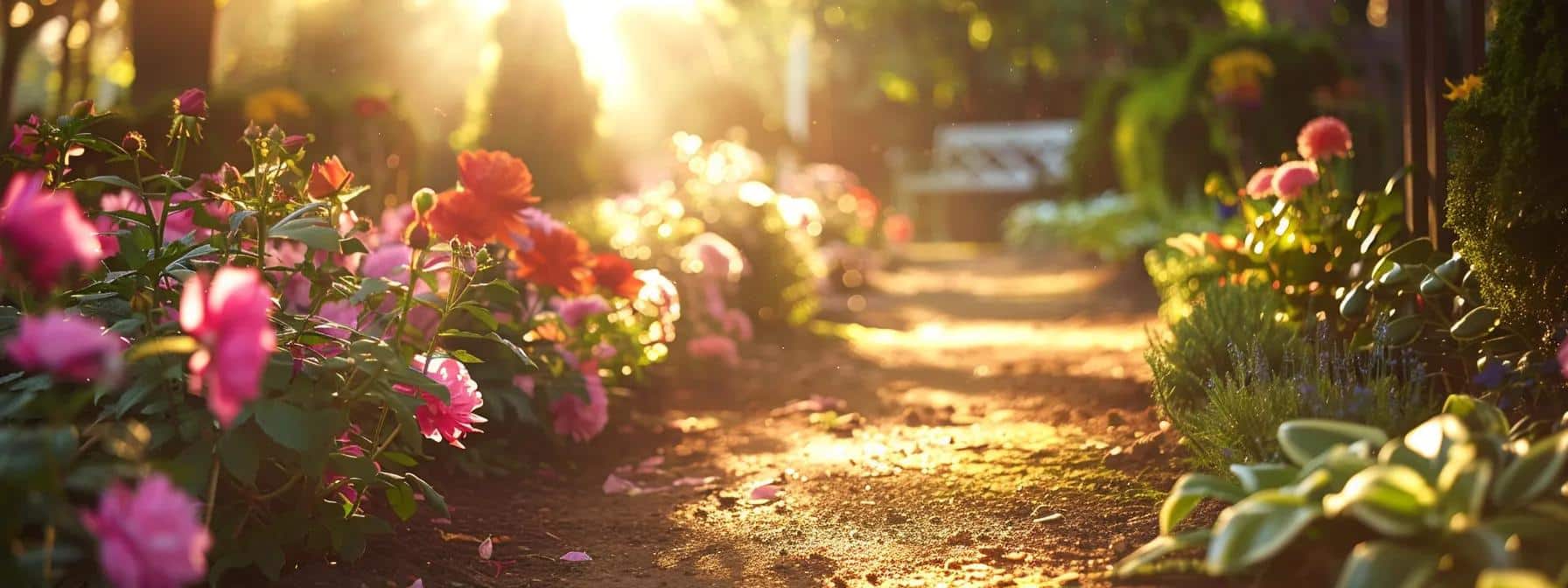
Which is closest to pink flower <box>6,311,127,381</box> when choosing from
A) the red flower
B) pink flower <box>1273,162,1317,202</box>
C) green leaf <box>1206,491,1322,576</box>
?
green leaf <box>1206,491,1322,576</box>

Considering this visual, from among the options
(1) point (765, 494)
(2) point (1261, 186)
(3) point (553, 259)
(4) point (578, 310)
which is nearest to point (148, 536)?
(3) point (553, 259)

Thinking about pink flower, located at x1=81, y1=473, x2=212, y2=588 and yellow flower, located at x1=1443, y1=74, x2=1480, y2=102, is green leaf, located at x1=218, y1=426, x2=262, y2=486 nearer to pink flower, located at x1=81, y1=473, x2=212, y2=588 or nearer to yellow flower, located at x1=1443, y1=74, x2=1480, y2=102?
pink flower, located at x1=81, y1=473, x2=212, y2=588

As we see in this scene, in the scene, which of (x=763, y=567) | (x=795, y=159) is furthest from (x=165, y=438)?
(x=795, y=159)

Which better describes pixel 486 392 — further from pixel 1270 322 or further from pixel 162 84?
pixel 162 84

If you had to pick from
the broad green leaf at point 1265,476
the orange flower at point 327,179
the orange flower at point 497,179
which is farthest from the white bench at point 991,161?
the broad green leaf at point 1265,476

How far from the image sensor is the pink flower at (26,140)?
2633 mm

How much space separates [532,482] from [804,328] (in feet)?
13.8

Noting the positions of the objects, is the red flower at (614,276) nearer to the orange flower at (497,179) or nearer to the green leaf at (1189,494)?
the orange flower at (497,179)

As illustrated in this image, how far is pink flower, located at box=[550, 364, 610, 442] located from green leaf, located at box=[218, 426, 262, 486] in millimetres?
1778

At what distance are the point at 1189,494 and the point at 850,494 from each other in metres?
1.60

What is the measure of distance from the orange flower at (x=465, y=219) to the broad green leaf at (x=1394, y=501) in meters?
1.84

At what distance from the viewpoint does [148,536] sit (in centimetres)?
147

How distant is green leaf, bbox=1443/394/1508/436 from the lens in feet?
7.25

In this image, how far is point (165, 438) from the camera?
2.20m
